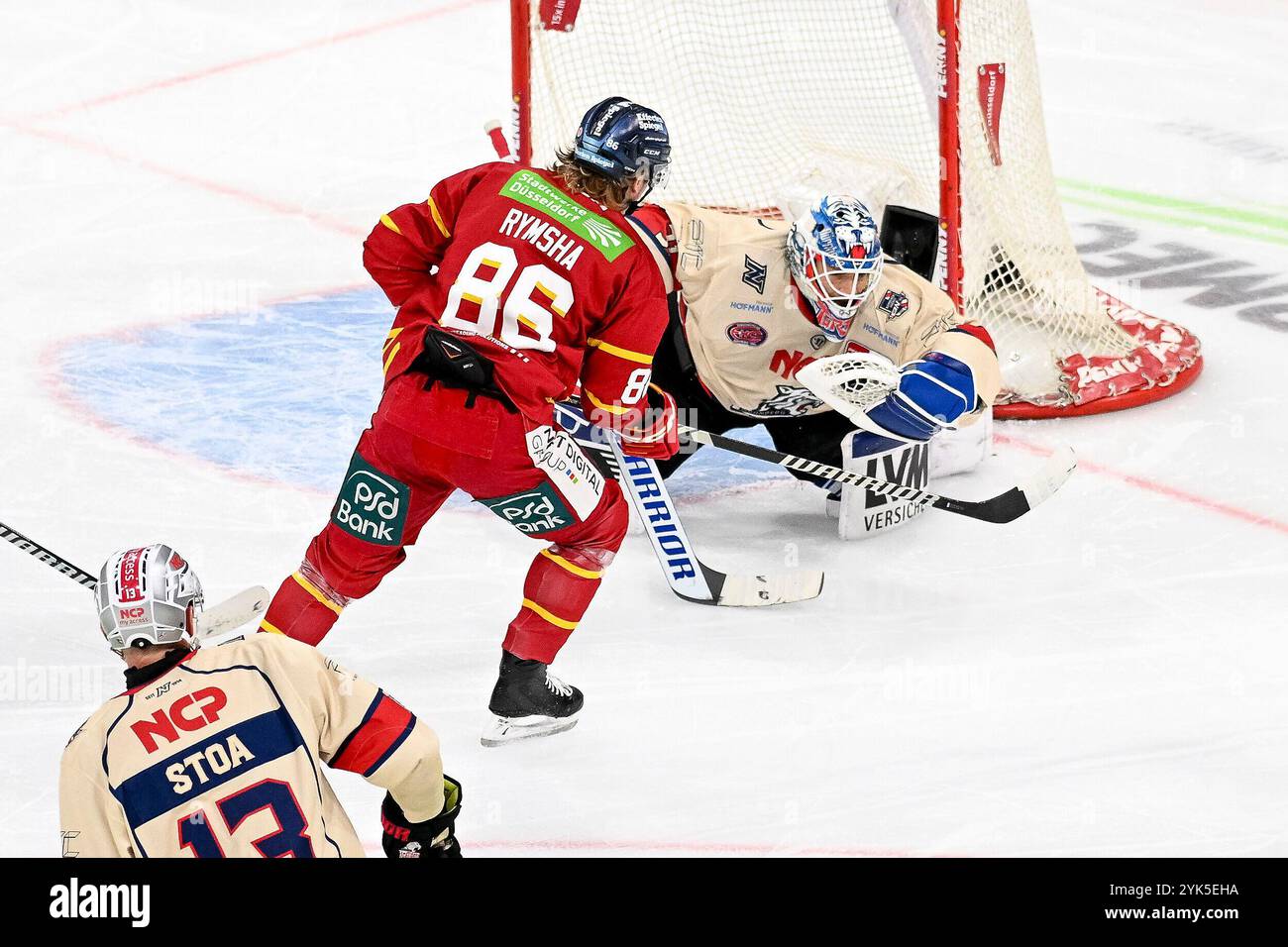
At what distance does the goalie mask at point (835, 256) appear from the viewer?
12.9 feet

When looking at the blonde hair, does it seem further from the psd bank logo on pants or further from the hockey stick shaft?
the hockey stick shaft

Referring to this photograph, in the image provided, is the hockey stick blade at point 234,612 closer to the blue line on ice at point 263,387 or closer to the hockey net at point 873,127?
the blue line on ice at point 263,387

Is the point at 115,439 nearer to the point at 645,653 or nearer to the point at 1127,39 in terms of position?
the point at 645,653

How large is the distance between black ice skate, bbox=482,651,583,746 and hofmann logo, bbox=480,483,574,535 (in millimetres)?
279

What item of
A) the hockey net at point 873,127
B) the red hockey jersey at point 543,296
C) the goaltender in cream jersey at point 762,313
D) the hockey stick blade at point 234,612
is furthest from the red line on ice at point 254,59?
the red hockey jersey at point 543,296

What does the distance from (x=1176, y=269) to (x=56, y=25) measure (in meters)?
5.07

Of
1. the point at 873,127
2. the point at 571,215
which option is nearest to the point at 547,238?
the point at 571,215

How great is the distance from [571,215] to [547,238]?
70 millimetres

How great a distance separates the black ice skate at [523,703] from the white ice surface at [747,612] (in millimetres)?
40

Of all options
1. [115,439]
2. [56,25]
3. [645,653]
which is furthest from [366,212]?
[645,653]

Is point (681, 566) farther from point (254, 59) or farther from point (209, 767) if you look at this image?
point (254, 59)

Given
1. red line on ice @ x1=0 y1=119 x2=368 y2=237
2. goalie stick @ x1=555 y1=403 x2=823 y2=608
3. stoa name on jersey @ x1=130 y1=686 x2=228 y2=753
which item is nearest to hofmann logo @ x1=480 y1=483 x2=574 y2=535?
goalie stick @ x1=555 y1=403 x2=823 y2=608

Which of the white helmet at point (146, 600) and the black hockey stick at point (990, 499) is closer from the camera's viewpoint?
the white helmet at point (146, 600)

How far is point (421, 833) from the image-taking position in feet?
8.30
